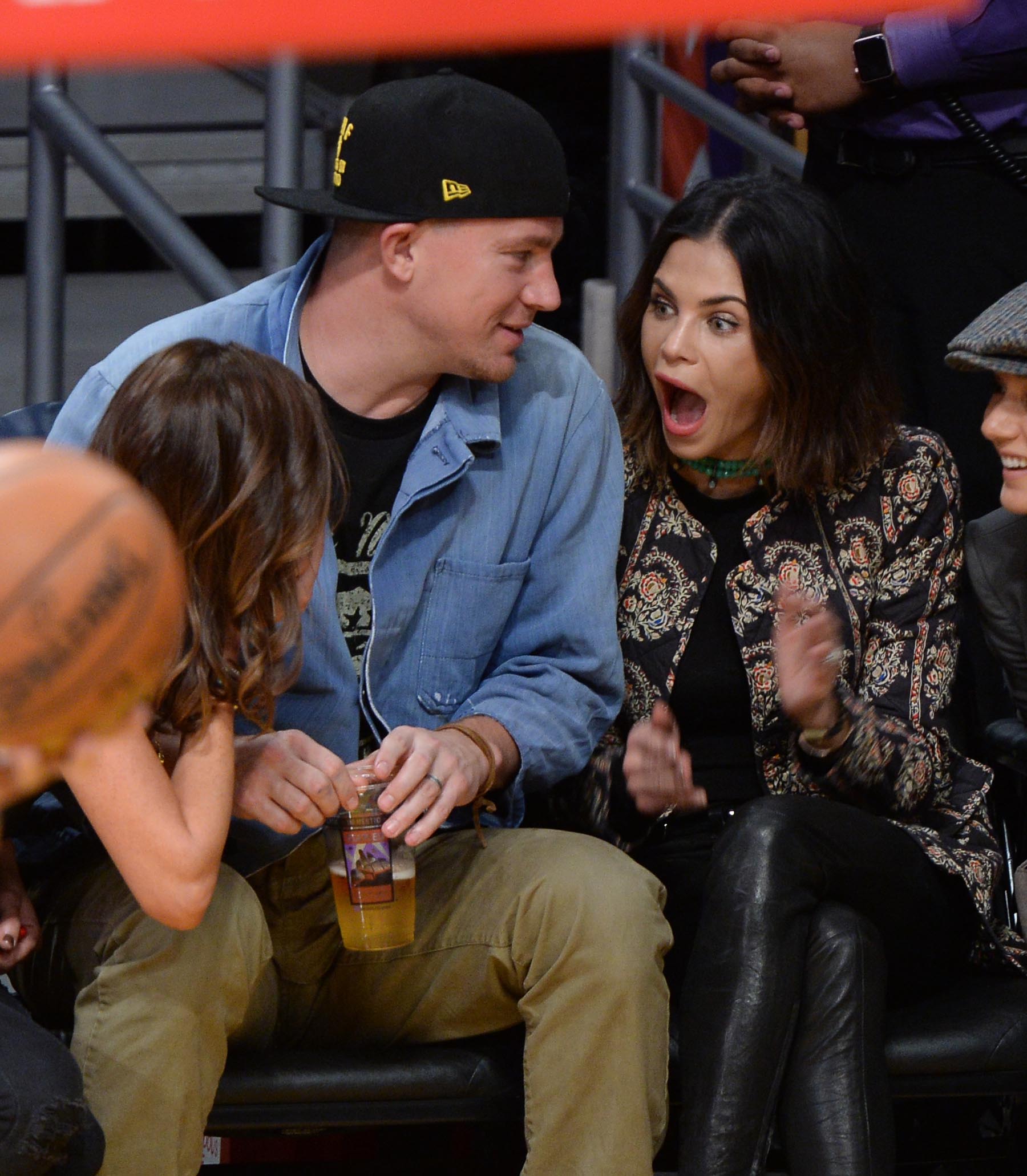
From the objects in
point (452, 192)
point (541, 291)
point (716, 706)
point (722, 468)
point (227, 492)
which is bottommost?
point (716, 706)

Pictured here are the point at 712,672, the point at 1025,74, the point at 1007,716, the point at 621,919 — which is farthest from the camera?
the point at 1007,716

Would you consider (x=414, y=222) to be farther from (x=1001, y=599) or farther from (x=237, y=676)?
(x=1001, y=599)

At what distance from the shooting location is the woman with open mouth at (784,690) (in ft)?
6.53

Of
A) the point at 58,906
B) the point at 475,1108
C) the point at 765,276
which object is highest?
the point at 765,276

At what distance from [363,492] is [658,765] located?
542 mm

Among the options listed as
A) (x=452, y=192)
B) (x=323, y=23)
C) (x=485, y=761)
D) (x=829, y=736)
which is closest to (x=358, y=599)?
(x=485, y=761)

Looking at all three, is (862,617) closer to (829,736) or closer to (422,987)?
(829,736)

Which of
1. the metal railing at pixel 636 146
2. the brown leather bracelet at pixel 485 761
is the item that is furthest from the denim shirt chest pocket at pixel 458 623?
the metal railing at pixel 636 146

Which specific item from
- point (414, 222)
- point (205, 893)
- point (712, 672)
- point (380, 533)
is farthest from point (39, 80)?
point (205, 893)

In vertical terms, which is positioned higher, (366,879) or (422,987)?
(366,879)

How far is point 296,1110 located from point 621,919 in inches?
17.5

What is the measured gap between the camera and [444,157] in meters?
2.20

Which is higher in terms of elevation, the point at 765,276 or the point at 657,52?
the point at 657,52

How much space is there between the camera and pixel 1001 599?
8.05ft
